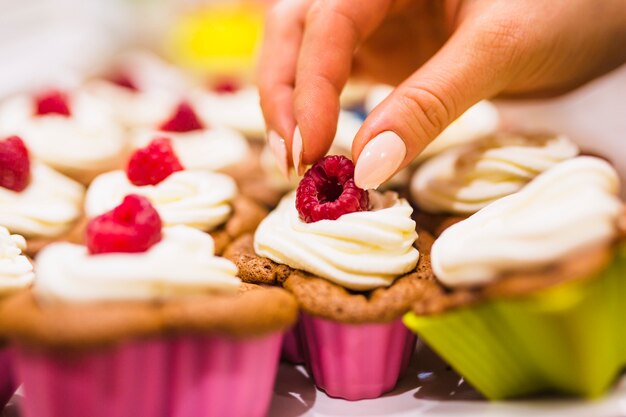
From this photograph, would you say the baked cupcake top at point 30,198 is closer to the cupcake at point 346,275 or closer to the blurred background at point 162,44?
the cupcake at point 346,275

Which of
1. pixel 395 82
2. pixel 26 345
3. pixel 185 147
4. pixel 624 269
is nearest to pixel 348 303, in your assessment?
pixel 624 269

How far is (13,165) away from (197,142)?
0.77 meters

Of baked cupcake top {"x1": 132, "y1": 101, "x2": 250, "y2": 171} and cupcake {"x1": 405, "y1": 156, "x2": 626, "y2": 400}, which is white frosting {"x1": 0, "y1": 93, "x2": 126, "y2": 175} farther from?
cupcake {"x1": 405, "y1": 156, "x2": 626, "y2": 400}

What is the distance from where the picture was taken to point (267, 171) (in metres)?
2.64

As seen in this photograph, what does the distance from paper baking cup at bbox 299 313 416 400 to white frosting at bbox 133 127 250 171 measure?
37.5 inches

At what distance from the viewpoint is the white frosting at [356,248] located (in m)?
1.71

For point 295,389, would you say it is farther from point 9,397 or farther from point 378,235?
point 9,397

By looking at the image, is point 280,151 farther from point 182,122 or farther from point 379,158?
point 182,122

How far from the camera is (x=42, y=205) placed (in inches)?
82.2

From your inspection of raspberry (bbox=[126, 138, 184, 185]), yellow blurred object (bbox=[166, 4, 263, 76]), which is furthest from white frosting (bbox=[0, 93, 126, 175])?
yellow blurred object (bbox=[166, 4, 263, 76])

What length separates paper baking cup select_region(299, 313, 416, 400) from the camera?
1.69 metres

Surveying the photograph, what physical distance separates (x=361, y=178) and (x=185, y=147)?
105cm

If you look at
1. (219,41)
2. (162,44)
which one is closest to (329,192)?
(219,41)

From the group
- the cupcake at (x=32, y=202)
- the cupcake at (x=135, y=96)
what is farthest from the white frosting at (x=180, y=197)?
the cupcake at (x=135, y=96)
